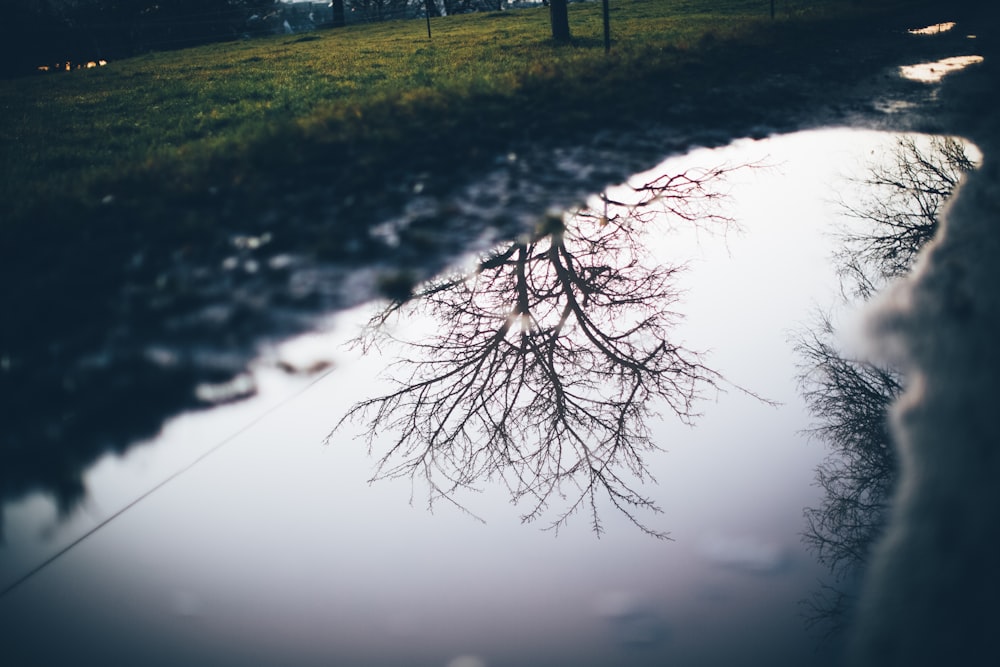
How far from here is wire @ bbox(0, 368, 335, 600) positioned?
2093 millimetres

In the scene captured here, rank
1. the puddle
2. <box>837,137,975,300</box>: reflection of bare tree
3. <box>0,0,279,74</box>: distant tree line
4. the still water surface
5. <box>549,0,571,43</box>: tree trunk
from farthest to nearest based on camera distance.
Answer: <box>0,0,279,74</box>: distant tree line
<box>549,0,571,43</box>: tree trunk
the puddle
<box>837,137,975,300</box>: reflection of bare tree
the still water surface

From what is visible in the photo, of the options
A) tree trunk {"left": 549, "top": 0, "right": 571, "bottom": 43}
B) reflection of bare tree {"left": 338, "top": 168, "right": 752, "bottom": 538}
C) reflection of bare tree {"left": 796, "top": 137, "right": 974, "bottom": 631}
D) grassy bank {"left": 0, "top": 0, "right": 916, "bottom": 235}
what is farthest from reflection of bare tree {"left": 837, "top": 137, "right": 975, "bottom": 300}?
tree trunk {"left": 549, "top": 0, "right": 571, "bottom": 43}

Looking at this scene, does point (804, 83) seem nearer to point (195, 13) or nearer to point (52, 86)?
point (52, 86)

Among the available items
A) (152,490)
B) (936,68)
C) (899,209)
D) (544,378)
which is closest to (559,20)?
(936,68)

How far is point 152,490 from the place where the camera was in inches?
94.7

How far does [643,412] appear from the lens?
2.92m

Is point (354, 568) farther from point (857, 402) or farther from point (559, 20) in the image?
point (559, 20)

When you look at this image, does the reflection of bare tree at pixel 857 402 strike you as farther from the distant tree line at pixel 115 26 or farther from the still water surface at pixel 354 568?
the distant tree line at pixel 115 26

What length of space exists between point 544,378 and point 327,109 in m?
5.60

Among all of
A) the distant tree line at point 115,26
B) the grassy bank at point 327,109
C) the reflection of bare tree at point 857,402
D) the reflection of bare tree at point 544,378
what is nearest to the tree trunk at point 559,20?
the grassy bank at point 327,109

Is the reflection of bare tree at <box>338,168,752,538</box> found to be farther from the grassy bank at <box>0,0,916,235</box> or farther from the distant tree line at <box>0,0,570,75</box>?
the distant tree line at <box>0,0,570,75</box>

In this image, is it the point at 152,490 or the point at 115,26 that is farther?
the point at 115,26

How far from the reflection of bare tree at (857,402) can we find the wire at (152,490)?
235 cm

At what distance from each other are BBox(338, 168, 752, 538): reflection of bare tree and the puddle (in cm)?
727
